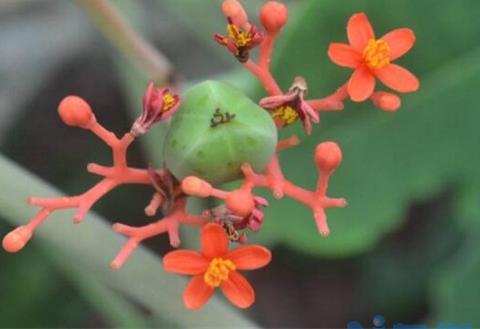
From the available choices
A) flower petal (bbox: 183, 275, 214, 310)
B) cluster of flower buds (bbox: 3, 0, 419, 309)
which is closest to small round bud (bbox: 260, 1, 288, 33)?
cluster of flower buds (bbox: 3, 0, 419, 309)

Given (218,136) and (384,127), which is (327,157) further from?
(384,127)

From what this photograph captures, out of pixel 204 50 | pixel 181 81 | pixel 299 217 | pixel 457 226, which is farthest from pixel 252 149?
pixel 204 50

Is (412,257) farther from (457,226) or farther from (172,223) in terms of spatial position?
(172,223)

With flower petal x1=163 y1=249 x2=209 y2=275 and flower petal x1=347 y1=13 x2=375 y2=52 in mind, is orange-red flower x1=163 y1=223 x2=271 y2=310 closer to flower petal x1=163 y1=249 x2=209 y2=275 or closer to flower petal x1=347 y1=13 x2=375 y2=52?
flower petal x1=163 y1=249 x2=209 y2=275

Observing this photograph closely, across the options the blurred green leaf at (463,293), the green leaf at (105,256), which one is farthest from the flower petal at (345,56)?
the blurred green leaf at (463,293)

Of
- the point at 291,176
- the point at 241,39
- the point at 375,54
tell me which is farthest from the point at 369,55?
the point at 291,176

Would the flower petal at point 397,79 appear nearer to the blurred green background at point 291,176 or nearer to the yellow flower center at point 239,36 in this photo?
the yellow flower center at point 239,36
